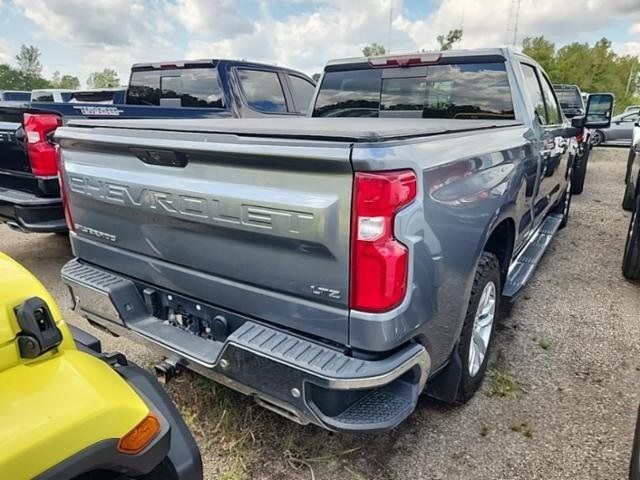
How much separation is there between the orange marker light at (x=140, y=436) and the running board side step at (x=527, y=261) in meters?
2.51

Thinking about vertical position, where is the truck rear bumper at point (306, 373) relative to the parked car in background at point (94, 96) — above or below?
below

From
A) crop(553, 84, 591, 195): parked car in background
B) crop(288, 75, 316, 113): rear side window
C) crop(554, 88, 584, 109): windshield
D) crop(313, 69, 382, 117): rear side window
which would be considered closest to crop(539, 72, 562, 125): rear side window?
crop(313, 69, 382, 117): rear side window

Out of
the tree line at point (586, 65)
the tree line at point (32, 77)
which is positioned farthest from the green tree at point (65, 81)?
the tree line at point (586, 65)

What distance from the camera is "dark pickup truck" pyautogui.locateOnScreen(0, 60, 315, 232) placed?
4109mm

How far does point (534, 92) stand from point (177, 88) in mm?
4106

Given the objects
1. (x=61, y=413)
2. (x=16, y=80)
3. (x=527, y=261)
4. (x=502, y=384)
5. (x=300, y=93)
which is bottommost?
(x=502, y=384)

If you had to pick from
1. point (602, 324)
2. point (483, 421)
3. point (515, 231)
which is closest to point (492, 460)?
point (483, 421)

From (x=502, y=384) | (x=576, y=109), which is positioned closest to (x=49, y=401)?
(x=502, y=384)

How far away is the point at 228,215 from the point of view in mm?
1935

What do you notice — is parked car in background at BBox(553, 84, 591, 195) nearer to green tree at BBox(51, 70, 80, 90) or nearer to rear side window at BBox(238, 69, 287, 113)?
rear side window at BBox(238, 69, 287, 113)

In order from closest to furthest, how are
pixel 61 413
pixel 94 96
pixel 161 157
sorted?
pixel 61 413 → pixel 161 157 → pixel 94 96

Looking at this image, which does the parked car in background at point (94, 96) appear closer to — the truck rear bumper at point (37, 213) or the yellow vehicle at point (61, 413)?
the truck rear bumper at point (37, 213)

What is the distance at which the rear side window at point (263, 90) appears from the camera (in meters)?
5.77

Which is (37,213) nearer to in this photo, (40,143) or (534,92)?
(40,143)
